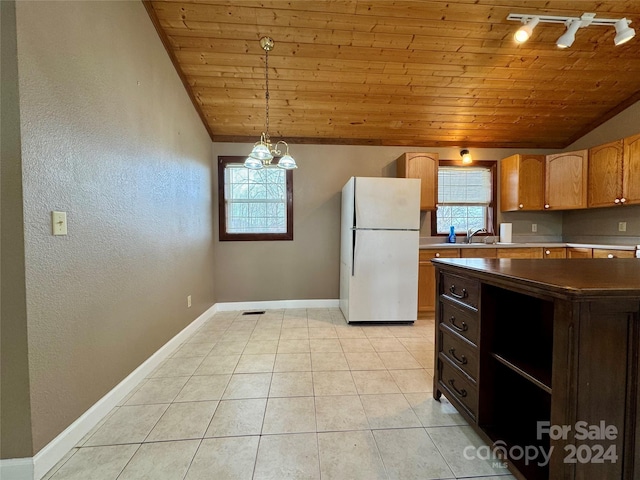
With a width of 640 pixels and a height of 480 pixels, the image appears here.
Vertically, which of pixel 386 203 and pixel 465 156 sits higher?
pixel 465 156

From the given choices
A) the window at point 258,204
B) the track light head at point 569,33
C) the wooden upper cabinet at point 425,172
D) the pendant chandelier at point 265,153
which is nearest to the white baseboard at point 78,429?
the window at point 258,204

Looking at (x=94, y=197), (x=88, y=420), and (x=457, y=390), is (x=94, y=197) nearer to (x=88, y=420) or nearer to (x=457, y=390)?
(x=88, y=420)

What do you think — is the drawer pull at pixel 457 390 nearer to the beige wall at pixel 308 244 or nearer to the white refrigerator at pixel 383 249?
the white refrigerator at pixel 383 249

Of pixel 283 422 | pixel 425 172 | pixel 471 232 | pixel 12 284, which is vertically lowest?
pixel 283 422

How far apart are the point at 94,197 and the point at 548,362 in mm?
2534

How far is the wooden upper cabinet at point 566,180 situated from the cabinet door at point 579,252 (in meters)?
0.56

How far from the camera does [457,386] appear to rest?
59.1 inches

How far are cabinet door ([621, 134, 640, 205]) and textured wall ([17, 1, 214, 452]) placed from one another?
4.96m

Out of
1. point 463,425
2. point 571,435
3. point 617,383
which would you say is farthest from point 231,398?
point 617,383

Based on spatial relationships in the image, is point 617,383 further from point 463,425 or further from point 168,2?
point 168,2

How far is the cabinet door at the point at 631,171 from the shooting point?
2918 millimetres

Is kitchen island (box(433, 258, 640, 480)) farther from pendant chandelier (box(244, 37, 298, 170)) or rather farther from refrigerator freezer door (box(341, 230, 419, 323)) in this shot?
pendant chandelier (box(244, 37, 298, 170))

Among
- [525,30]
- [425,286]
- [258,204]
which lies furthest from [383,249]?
[525,30]

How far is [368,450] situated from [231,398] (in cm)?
95
